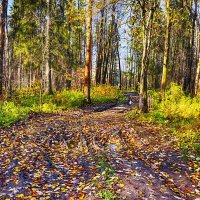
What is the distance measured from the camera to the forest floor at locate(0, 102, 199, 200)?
5.94 meters

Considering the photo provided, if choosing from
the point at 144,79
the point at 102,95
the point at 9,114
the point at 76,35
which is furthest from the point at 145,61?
the point at 76,35

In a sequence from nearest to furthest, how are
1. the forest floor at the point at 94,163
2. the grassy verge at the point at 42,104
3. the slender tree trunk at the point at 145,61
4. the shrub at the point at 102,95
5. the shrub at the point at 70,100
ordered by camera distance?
the forest floor at the point at 94,163 < the slender tree trunk at the point at 145,61 < the grassy verge at the point at 42,104 < the shrub at the point at 70,100 < the shrub at the point at 102,95

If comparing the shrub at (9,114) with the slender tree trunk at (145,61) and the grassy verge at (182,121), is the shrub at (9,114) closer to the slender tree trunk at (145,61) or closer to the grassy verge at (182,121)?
the grassy verge at (182,121)

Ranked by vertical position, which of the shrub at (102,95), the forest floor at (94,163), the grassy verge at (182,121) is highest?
the shrub at (102,95)

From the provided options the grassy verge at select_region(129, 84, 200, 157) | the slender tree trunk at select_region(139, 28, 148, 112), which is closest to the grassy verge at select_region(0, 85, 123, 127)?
the slender tree trunk at select_region(139, 28, 148, 112)

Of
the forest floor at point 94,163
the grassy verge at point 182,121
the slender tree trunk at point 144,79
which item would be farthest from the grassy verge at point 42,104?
the grassy verge at point 182,121

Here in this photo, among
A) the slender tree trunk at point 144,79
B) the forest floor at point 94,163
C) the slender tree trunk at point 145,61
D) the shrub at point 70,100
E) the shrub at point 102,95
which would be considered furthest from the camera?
the shrub at point 102,95

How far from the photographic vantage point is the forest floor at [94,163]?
234 inches

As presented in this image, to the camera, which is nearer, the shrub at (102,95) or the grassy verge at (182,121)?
the grassy verge at (182,121)

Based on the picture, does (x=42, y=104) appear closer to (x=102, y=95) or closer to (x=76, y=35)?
(x=102, y=95)

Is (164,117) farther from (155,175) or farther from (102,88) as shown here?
(102,88)

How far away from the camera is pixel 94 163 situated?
765 cm

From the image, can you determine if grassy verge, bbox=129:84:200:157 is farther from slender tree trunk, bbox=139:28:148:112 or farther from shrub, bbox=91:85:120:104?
shrub, bbox=91:85:120:104

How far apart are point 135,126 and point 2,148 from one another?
5.23 m
